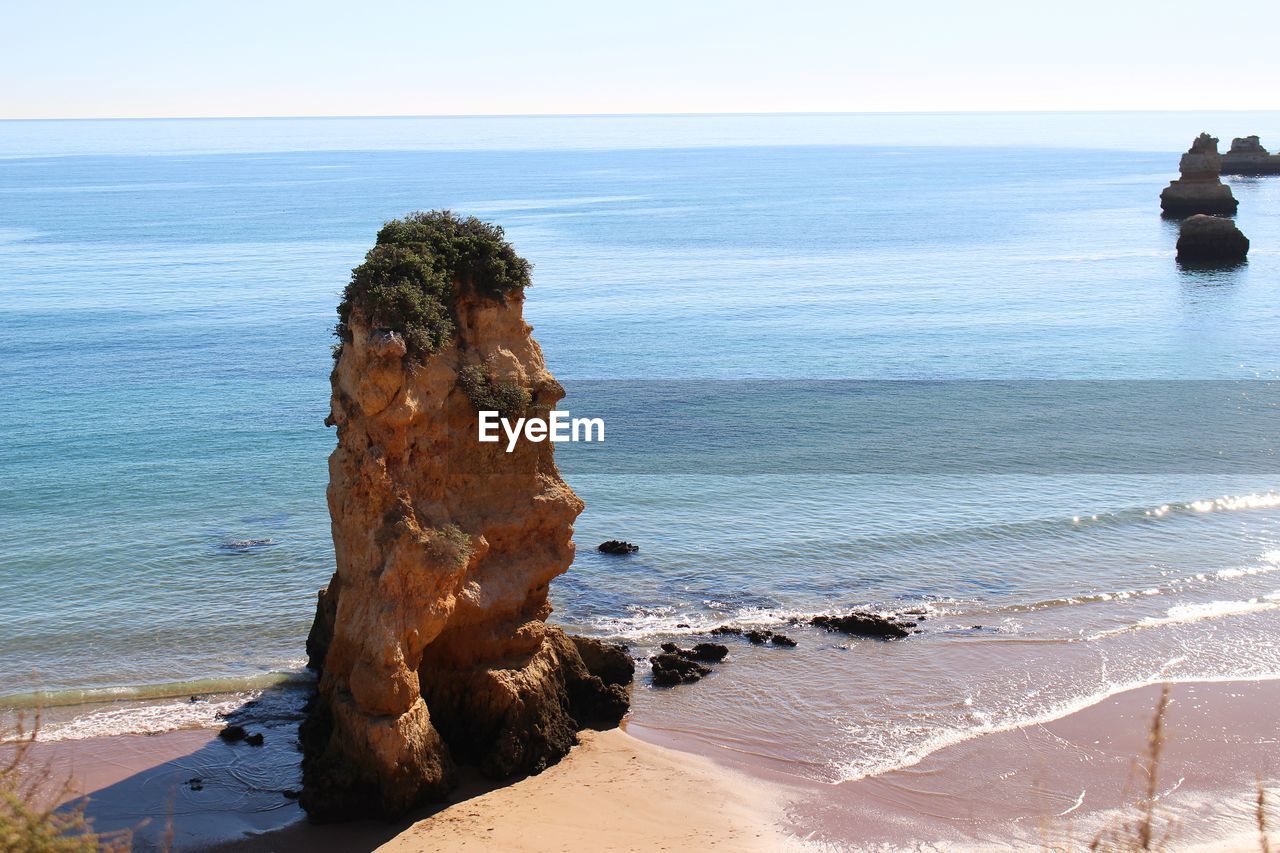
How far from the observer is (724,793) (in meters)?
22.0

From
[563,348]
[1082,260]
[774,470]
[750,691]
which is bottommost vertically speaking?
[750,691]

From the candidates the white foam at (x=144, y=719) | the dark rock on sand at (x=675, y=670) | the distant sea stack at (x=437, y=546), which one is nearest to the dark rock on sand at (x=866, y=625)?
the dark rock on sand at (x=675, y=670)

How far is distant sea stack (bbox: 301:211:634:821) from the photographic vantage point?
67.5 ft

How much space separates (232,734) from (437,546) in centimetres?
658

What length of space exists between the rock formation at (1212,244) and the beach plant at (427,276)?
289 feet

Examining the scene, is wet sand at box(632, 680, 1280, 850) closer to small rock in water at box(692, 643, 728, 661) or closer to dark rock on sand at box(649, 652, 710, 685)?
dark rock on sand at box(649, 652, 710, 685)

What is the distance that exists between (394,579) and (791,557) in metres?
16.8

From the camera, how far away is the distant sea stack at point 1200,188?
384 feet

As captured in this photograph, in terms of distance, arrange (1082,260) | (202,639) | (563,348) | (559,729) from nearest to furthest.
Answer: (559,729) < (202,639) < (563,348) < (1082,260)

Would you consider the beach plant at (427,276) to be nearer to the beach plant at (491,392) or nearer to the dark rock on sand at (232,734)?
the beach plant at (491,392)

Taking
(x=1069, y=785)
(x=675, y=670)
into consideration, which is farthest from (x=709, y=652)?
(x=1069, y=785)

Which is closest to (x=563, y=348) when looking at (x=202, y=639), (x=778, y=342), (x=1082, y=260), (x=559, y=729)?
(x=778, y=342)

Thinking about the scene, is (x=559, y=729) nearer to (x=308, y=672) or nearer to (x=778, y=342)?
(x=308, y=672)

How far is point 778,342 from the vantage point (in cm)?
6831
